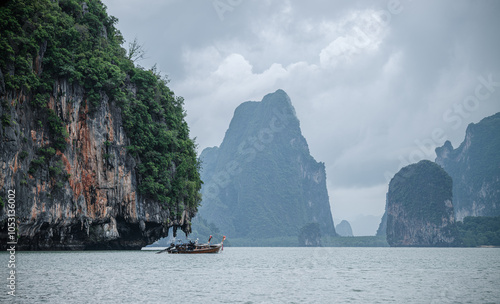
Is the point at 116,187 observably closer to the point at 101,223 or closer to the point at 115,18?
the point at 101,223

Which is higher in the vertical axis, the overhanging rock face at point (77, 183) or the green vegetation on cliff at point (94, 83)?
the green vegetation on cliff at point (94, 83)

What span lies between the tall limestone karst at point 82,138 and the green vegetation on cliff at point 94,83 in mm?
108

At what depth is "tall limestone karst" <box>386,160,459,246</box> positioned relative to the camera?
142875 mm

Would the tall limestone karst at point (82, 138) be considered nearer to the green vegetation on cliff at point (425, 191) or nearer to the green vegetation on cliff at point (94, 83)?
the green vegetation on cliff at point (94, 83)

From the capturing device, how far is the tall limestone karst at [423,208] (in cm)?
14288

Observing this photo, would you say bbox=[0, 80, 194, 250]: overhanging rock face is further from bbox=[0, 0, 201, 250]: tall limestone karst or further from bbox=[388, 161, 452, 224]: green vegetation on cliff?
bbox=[388, 161, 452, 224]: green vegetation on cliff

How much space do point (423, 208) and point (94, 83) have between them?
433 ft

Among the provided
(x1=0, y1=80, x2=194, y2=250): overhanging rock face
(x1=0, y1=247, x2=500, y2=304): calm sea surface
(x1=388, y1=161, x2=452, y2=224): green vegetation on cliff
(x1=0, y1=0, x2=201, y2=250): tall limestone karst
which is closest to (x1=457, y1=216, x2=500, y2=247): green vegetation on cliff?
(x1=388, y1=161, x2=452, y2=224): green vegetation on cliff

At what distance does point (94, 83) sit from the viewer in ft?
142

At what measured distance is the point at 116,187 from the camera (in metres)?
45.1

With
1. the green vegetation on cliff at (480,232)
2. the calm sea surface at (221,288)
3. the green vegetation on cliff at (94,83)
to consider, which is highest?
the green vegetation on cliff at (94,83)

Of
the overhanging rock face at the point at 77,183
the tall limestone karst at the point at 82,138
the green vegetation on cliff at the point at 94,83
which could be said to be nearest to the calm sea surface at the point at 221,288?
the overhanging rock face at the point at 77,183

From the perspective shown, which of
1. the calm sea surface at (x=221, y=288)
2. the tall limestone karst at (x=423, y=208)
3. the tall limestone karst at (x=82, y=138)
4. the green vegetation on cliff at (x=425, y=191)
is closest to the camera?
the calm sea surface at (x=221, y=288)

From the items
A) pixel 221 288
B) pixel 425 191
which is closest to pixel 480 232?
pixel 425 191
